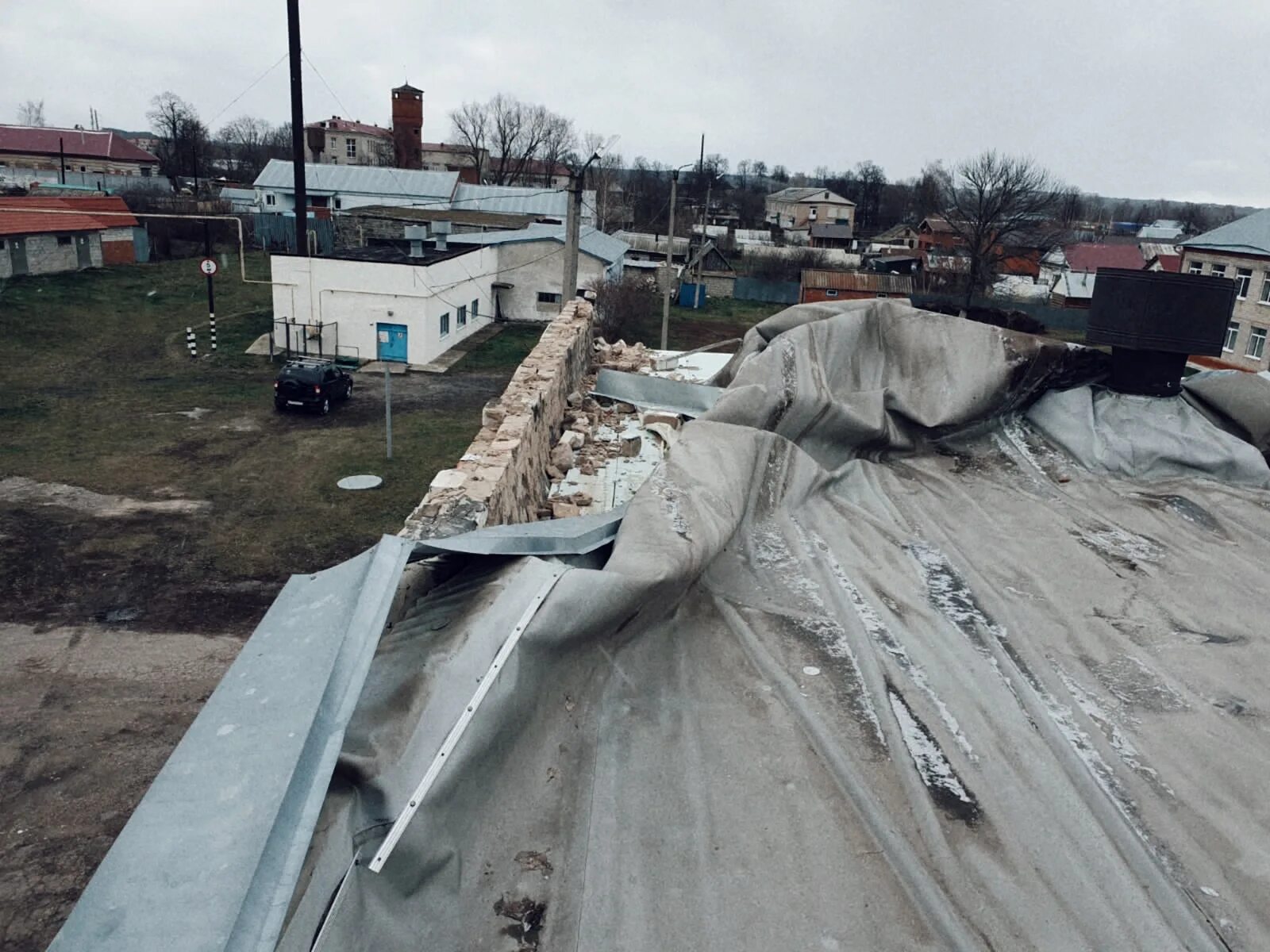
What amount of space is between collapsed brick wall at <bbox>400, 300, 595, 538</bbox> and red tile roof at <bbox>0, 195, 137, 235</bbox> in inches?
1043

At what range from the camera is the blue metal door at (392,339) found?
2569cm

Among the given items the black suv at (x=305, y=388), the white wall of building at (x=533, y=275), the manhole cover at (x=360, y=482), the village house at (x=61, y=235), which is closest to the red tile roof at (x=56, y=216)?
the village house at (x=61, y=235)

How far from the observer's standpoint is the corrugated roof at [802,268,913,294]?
141 ft

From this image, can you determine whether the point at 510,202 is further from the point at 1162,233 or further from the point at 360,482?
the point at 1162,233

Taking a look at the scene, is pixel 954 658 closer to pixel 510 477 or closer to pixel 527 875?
pixel 527 875

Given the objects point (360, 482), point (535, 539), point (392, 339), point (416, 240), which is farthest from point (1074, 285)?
point (535, 539)

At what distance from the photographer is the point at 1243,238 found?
3334 cm

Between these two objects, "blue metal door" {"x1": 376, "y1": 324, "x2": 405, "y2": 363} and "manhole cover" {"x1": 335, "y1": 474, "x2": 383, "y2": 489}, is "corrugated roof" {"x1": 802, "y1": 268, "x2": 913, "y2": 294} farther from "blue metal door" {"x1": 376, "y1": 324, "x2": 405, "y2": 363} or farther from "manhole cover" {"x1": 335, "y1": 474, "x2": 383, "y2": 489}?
"manhole cover" {"x1": 335, "y1": 474, "x2": 383, "y2": 489}

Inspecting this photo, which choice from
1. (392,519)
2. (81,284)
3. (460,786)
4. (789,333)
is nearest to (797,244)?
(81,284)

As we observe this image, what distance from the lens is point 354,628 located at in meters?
2.41

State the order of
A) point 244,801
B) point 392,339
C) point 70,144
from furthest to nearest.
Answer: point 70,144
point 392,339
point 244,801

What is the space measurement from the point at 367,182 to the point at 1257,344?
39.3 metres

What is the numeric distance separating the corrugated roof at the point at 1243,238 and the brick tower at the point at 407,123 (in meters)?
45.4

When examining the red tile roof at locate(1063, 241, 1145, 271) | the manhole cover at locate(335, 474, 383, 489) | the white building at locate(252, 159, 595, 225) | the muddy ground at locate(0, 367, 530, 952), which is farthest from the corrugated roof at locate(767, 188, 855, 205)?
the manhole cover at locate(335, 474, 383, 489)
